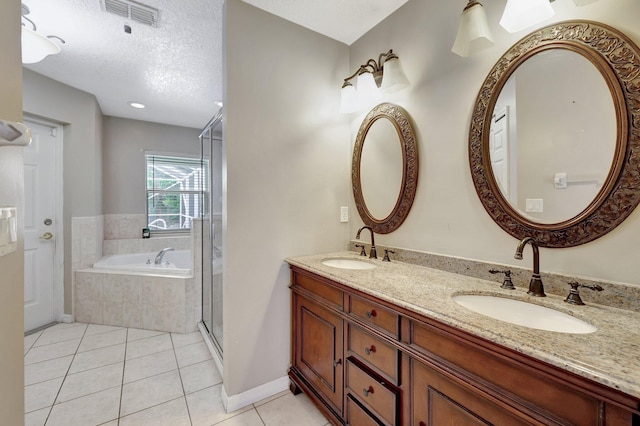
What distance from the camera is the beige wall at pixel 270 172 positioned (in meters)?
1.72

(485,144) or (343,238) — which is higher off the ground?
(485,144)

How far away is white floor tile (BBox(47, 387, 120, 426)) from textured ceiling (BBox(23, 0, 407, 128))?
8.39 feet

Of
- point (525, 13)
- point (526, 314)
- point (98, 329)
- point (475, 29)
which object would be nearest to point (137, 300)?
point (98, 329)

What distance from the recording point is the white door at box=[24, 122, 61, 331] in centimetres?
275

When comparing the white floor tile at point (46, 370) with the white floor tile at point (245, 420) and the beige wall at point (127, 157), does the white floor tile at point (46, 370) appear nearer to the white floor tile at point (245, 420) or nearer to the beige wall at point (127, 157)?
the white floor tile at point (245, 420)

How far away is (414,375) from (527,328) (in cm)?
45

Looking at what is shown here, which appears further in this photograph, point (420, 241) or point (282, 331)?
point (282, 331)

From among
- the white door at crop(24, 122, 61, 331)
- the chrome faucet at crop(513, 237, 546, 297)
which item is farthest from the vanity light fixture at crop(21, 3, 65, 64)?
the chrome faucet at crop(513, 237, 546, 297)

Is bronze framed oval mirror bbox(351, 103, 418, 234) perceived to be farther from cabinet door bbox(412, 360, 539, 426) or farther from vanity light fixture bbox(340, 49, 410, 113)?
cabinet door bbox(412, 360, 539, 426)

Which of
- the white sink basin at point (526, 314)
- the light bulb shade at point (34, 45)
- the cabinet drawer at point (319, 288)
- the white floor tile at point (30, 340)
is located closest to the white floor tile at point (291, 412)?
the cabinet drawer at point (319, 288)

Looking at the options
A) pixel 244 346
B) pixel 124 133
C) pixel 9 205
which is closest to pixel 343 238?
pixel 244 346

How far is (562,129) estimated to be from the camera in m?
1.13

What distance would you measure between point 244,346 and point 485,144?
1.84m

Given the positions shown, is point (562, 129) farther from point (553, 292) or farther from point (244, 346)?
point (244, 346)
